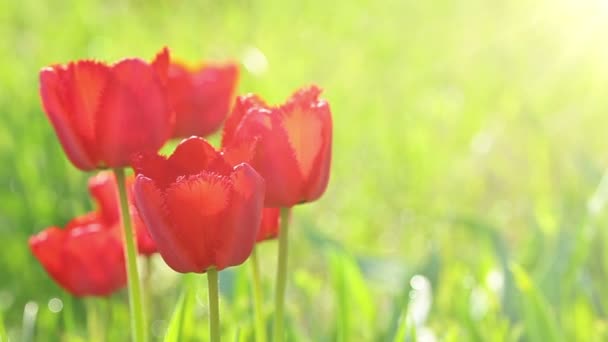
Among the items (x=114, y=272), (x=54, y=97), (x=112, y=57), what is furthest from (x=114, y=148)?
(x=112, y=57)

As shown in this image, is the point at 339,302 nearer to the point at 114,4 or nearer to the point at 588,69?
the point at 588,69

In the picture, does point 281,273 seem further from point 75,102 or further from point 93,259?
point 93,259

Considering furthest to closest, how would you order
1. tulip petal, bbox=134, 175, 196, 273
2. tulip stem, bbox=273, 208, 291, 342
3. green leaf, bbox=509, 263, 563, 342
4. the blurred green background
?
the blurred green background → green leaf, bbox=509, 263, 563, 342 → tulip stem, bbox=273, 208, 291, 342 → tulip petal, bbox=134, 175, 196, 273

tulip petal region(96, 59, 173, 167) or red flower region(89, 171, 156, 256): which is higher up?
tulip petal region(96, 59, 173, 167)

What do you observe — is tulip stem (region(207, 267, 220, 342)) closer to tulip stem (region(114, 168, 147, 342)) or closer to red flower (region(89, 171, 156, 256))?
tulip stem (region(114, 168, 147, 342))

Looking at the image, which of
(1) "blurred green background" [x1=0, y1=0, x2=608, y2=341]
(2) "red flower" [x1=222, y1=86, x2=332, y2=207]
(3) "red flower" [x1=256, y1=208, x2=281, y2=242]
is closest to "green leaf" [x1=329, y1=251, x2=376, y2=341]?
(1) "blurred green background" [x1=0, y1=0, x2=608, y2=341]

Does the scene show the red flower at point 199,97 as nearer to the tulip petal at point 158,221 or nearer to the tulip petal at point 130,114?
the tulip petal at point 130,114

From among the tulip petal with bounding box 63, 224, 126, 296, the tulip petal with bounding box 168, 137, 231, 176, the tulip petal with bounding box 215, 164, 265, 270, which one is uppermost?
the tulip petal with bounding box 168, 137, 231, 176
